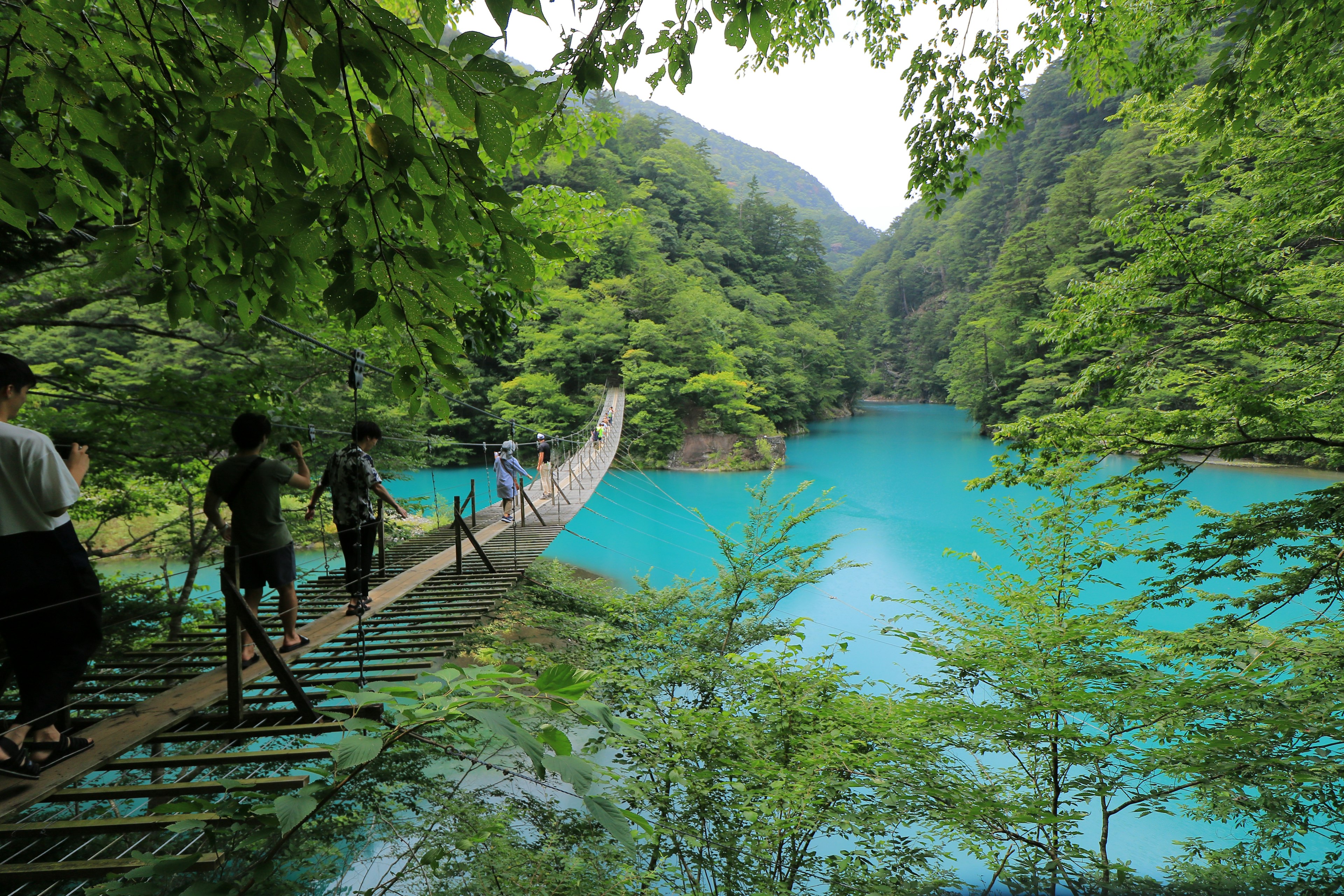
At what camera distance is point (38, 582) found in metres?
1.24

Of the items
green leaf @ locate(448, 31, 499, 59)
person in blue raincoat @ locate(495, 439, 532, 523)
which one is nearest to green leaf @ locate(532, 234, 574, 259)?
green leaf @ locate(448, 31, 499, 59)

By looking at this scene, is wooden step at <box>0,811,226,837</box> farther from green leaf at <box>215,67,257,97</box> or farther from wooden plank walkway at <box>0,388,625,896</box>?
green leaf at <box>215,67,257,97</box>

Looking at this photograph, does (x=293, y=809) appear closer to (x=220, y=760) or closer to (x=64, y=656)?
(x=220, y=760)

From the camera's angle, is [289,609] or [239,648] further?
[289,609]

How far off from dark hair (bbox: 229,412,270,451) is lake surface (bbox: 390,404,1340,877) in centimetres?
319

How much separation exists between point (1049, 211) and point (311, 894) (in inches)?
938

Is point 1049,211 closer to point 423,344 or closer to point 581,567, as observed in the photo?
point 581,567

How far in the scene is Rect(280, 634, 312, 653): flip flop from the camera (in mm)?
1834

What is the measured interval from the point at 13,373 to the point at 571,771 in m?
1.53

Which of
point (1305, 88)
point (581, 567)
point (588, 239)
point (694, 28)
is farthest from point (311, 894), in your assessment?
point (581, 567)

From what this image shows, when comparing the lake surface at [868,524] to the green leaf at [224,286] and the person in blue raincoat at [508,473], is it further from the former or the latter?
the green leaf at [224,286]

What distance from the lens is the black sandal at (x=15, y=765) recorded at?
1.12 meters

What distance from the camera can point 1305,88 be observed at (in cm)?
217

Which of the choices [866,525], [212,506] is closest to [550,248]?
[212,506]
